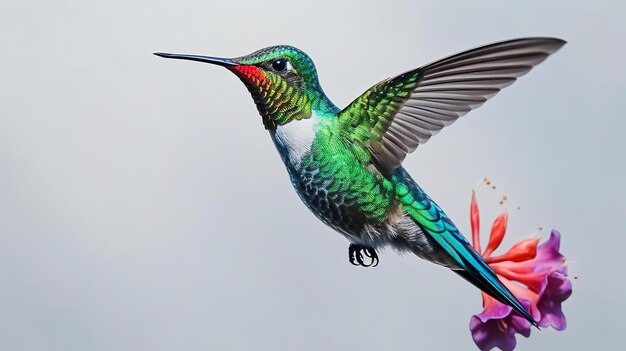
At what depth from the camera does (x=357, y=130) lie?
233cm

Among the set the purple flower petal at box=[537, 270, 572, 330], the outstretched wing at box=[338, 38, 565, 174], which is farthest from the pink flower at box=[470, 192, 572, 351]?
the outstretched wing at box=[338, 38, 565, 174]

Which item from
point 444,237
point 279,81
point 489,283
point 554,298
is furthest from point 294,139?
point 554,298

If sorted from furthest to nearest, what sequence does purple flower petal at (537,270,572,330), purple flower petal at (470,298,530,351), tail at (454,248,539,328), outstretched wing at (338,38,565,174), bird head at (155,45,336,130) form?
purple flower petal at (537,270,572,330) < purple flower petal at (470,298,530,351) < tail at (454,248,539,328) < bird head at (155,45,336,130) < outstretched wing at (338,38,565,174)

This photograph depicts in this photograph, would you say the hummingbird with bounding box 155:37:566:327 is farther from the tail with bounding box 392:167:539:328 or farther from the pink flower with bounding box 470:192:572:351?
the pink flower with bounding box 470:192:572:351

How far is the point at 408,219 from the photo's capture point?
95.7 inches

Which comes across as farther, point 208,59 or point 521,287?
point 521,287

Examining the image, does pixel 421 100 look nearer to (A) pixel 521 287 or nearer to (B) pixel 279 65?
(B) pixel 279 65

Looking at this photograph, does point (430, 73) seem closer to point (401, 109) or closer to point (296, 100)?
point (401, 109)

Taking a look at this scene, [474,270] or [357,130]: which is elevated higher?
[357,130]

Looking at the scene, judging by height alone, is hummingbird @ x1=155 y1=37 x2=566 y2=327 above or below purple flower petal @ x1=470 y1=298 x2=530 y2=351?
above

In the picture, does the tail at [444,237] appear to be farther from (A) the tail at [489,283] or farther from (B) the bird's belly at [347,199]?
(B) the bird's belly at [347,199]

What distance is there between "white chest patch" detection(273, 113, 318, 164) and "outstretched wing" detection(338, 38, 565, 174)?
11 centimetres

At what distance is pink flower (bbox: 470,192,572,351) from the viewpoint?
8.48ft

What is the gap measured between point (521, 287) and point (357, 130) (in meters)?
0.86
